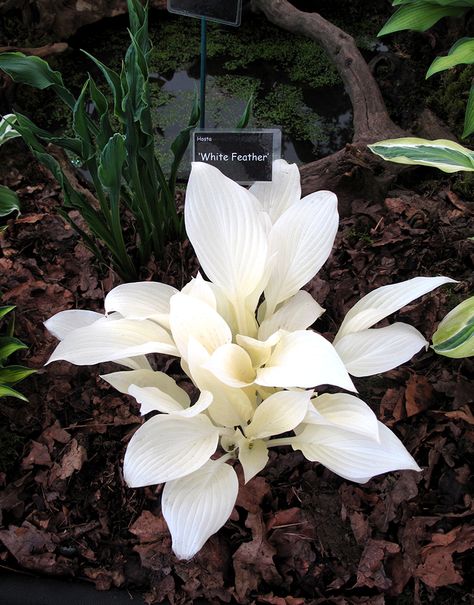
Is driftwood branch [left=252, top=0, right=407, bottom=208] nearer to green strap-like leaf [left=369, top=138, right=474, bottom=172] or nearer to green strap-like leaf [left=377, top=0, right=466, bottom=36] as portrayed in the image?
green strap-like leaf [left=377, top=0, right=466, bottom=36]

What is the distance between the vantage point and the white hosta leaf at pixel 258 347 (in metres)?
0.85

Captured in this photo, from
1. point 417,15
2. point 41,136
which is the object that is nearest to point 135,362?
point 41,136

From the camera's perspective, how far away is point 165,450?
0.80m

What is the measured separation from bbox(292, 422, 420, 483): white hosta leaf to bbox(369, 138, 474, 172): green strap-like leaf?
0.56 metres

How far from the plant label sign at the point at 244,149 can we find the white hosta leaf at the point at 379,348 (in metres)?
0.44

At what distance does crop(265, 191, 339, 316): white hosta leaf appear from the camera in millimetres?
927

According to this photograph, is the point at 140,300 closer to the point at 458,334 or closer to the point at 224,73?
the point at 458,334

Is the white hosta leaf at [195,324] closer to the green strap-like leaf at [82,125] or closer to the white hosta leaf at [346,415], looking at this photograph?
the white hosta leaf at [346,415]

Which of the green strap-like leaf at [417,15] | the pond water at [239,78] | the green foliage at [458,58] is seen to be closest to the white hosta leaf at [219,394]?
the green foliage at [458,58]

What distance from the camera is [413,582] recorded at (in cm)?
97

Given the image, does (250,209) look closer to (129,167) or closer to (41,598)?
(129,167)

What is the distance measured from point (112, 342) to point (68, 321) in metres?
0.13

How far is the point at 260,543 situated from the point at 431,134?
138cm

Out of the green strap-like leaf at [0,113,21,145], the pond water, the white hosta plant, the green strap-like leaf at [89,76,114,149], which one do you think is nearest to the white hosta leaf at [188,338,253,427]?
the white hosta plant
